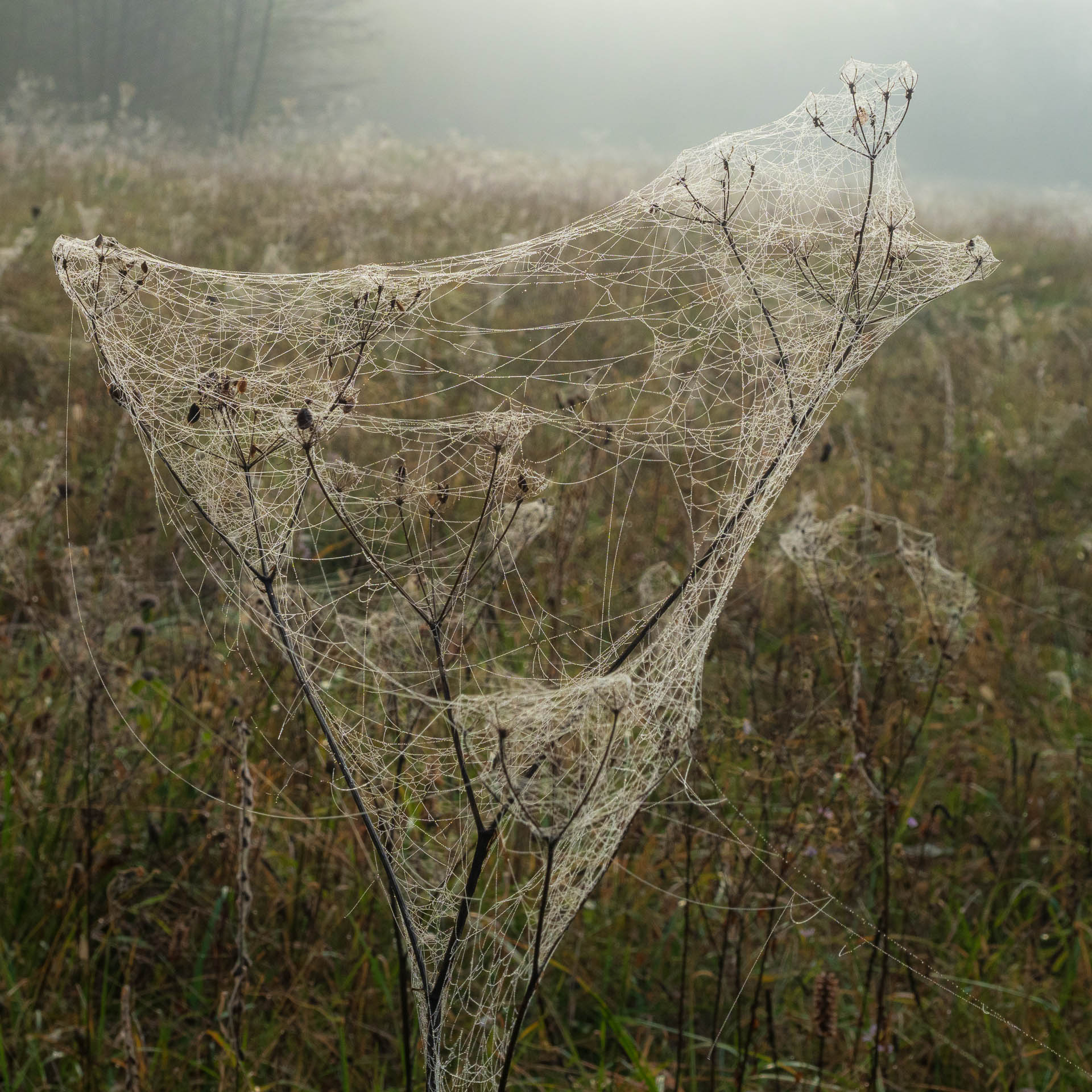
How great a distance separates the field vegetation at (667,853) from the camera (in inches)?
77.1

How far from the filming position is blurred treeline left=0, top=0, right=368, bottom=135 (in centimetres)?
3325

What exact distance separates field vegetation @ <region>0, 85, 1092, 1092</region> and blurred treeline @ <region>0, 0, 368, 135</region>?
32460 mm

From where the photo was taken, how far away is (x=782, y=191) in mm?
1203

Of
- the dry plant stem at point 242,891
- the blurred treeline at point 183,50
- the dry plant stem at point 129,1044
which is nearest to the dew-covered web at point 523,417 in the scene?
the dry plant stem at point 242,891

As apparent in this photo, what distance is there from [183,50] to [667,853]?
42.4m

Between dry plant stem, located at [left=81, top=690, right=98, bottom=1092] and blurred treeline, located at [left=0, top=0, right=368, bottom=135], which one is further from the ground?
blurred treeline, located at [left=0, top=0, right=368, bottom=135]

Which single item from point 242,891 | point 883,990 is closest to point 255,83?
point 242,891

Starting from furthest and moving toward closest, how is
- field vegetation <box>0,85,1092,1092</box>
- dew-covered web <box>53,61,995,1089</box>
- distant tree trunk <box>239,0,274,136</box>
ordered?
distant tree trunk <box>239,0,274,136</box>, field vegetation <box>0,85,1092,1092</box>, dew-covered web <box>53,61,995,1089</box>

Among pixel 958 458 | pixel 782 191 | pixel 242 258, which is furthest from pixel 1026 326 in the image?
pixel 782 191

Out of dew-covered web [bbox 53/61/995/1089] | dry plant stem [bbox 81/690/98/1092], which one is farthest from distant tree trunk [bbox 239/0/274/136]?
dew-covered web [bbox 53/61/995/1089]

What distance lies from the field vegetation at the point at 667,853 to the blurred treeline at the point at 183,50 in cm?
3246

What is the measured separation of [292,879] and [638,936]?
0.95 meters

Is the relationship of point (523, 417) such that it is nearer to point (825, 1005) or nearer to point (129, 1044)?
point (129, 1044)

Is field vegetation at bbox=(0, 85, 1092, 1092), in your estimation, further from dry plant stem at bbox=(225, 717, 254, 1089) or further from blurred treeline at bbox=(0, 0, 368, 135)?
blurred treeline at bbox=(0, 0, 368, 135)
